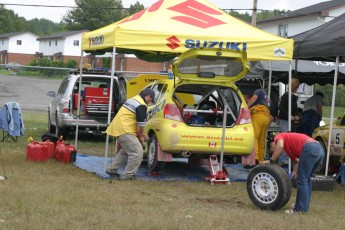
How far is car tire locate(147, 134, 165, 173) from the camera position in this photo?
1177 cm

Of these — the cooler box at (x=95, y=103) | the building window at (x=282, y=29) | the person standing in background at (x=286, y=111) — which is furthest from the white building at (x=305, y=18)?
the person standing in background at (x=286, y=111)

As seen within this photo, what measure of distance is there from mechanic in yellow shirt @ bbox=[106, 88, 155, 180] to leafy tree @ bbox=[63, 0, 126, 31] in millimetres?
94245

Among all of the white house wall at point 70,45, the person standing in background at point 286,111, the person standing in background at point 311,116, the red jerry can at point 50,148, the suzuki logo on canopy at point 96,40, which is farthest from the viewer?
the white house wall at point 70,45

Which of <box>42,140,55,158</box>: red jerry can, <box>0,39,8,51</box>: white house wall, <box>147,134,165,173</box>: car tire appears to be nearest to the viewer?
<box>147,134,165,173</box>: car tire

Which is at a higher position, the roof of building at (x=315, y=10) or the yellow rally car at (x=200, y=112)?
the roof of building at (x=315, y=10)

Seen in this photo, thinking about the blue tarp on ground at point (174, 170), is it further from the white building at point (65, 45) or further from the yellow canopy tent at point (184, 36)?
the white building at point (65, 45)

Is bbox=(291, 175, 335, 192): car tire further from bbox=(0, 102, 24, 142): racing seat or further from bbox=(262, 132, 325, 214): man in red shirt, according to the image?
bbox=(0, 102, 24, 142): racing seat

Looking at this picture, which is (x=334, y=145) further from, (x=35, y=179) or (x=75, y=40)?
(x=75, y=40)

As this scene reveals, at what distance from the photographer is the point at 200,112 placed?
39.2ft

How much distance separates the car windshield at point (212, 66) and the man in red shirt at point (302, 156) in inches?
121

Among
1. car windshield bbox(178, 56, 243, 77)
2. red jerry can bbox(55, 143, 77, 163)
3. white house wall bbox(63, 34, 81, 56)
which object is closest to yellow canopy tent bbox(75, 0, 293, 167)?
car windshield bbox(178, 56, 243, 77)

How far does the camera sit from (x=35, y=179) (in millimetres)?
10781

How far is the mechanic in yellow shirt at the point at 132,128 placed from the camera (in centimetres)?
1111

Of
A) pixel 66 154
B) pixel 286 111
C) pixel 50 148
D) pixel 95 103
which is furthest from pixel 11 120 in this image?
pixel 286 111
